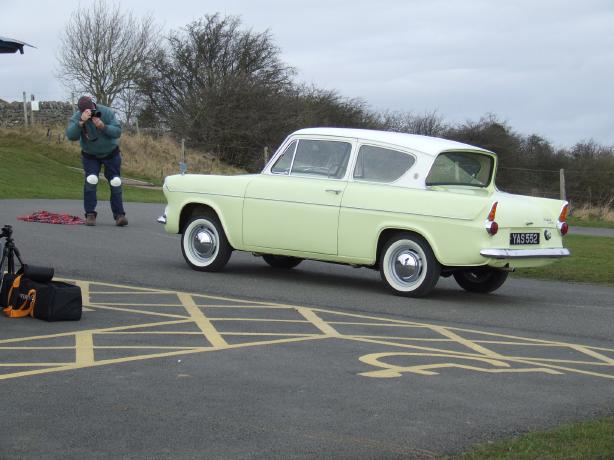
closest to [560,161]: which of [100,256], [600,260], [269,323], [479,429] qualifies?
[600,260]

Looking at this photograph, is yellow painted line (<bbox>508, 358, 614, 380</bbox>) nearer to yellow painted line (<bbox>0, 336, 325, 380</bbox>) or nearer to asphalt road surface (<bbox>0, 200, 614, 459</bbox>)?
asphalt road surface (<bbox>0, 200, 614, 459</bbox>)

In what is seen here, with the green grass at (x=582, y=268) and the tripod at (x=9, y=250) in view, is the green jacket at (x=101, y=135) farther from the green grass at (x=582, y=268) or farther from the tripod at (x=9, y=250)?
the tripod at (x=9, y=250)

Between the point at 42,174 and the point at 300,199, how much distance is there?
868 inches

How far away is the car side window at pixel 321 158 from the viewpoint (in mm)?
12141

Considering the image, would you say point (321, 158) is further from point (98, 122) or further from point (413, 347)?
point (98, 122)

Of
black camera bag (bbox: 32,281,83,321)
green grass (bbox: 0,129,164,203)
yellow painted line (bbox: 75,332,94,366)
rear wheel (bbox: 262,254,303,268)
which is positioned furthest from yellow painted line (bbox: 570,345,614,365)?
green grass (bbox: 0,129,164,203)

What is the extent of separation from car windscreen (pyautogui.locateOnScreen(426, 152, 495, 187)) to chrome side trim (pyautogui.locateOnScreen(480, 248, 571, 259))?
48.2 inches

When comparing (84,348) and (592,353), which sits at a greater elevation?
(84,348)

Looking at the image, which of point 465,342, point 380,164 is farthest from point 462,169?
point 465,342

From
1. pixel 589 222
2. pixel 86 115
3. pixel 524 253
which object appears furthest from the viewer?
pixel 589 222

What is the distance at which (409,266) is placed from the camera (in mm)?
11469

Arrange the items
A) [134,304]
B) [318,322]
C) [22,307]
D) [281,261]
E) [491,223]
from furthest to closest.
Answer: [281,261] → [491,223] → [134,304] → [318,322] → [22,307]

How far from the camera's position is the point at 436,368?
7.73 metres

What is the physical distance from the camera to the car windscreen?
11852mm
